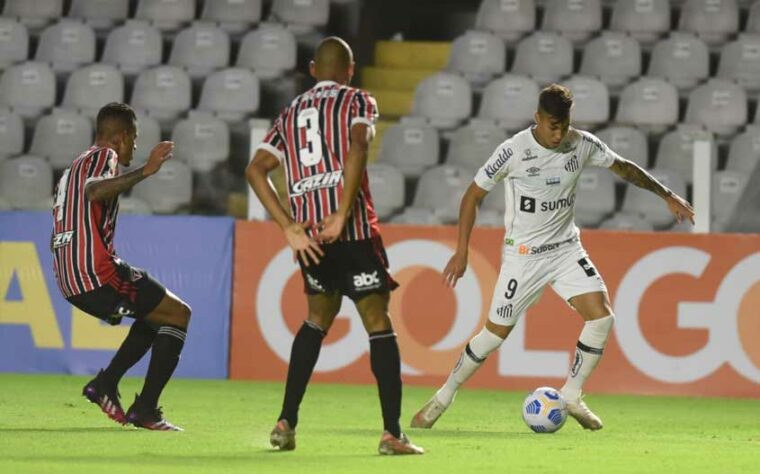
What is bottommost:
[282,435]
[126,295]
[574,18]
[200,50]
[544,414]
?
[544,414]

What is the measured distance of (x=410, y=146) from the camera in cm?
1391

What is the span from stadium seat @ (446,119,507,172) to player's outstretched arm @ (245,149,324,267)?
6.84 m

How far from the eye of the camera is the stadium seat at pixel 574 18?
15.4 meters

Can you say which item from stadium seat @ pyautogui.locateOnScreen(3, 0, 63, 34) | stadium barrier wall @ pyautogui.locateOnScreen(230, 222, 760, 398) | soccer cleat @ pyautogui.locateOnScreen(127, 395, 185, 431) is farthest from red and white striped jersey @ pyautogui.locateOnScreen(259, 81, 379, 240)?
stadium seat @ pyautogui.locateOnScreen(3, 0, 63, 34)

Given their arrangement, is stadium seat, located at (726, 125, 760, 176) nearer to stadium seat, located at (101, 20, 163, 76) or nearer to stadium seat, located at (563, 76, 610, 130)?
stadium seat, located at (563, 76, 610, 130)

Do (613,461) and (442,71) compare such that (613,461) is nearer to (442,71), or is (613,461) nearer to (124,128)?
(124,128)

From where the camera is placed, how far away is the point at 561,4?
15.5m

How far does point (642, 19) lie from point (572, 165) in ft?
24.1

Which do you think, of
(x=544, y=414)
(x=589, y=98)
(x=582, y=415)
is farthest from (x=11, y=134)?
(x=544, y=414)

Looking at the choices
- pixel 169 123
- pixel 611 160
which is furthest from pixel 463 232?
pixel 169 123

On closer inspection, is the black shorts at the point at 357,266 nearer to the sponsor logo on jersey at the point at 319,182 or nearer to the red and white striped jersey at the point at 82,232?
the sponsor logo on jersey at the point at 319,182

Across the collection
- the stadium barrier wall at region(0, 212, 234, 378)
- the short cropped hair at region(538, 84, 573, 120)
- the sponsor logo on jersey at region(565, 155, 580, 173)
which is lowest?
the stadium barrier wall at region(0, 212, 234, 378)

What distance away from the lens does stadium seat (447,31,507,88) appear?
15.1 meters

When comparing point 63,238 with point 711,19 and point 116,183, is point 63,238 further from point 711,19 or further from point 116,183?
point 711,19
